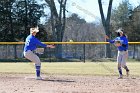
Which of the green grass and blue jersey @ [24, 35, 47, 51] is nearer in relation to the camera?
blue jersey @ [24, 35, 47, 51]

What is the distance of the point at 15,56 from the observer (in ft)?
116

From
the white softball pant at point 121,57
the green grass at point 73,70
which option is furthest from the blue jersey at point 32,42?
the green grass at point 73,70

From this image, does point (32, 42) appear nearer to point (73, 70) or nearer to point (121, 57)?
point (121, 57)

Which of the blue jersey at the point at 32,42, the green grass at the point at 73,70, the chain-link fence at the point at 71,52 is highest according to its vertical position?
the blue jersey at the point at 32,42

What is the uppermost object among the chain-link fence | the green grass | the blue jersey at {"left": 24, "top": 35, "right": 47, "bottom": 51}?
the blue jersey at {"left": 24, "top": 35, "right": 47, "bottom": 51}

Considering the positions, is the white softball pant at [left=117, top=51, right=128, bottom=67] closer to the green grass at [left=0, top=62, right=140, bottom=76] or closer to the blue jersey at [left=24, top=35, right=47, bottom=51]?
the green grass at [left=0, top=62, right=140, bottom=76]

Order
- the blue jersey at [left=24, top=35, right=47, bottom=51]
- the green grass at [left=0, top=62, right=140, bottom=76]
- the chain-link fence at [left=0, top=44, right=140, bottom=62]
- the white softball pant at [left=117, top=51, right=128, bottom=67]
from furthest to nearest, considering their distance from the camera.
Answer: the chain-link fence at [left=0, top=44, right=140, bottom=62] → the green grass at [left=0, top=62, right=140, bottom=76] → the white softball pant at [left=117, top=51, right=128, bottom=67] → the blue jersey at [left=24, top=35, right=47, bottom=51]

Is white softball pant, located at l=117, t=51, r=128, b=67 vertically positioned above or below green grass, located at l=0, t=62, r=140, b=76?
above

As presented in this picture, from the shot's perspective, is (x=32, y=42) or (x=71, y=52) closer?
(x=32, y=42)

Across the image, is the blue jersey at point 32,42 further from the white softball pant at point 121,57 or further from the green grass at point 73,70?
the green grass at point 73,70

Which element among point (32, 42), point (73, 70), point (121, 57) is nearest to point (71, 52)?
point (73, 70)

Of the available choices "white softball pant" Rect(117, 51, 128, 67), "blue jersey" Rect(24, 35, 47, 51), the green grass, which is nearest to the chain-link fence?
the green grass

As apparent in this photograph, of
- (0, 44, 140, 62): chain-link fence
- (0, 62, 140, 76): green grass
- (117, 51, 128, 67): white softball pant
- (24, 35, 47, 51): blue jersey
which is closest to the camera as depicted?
(24, 35, 47, 51): blue jersey

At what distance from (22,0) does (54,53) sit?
1467 cm
